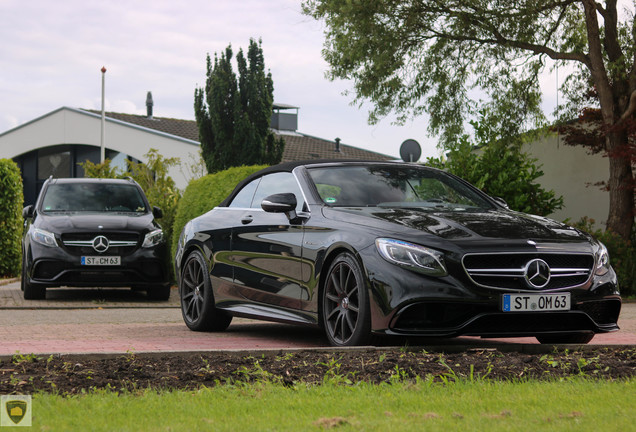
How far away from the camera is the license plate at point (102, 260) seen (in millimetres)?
14031

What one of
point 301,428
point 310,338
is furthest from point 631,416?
point 310,338

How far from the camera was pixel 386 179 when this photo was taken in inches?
333

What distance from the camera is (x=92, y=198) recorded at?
1545 centimetres

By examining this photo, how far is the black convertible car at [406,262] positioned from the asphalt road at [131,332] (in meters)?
0.37

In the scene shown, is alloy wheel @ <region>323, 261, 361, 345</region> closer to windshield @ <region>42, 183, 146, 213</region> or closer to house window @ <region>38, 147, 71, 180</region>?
windshield @ <region>42, 183, 146, 213</region>

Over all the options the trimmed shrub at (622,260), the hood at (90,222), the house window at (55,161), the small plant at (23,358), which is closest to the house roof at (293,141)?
the house window at (55,161)

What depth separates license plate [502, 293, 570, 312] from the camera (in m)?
7.00

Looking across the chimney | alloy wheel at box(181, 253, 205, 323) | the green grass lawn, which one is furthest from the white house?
the green grass lawn

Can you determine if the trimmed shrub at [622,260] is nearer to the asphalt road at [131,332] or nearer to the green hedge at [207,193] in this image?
the asphalt road at [131,332]

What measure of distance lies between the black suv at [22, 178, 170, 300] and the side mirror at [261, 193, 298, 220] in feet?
20.9

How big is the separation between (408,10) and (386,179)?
35.7 ft

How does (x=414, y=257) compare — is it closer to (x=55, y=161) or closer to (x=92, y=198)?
(x=92, y=198)

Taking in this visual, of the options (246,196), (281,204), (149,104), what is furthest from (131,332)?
(149,104)

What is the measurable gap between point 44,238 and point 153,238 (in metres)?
1.52
